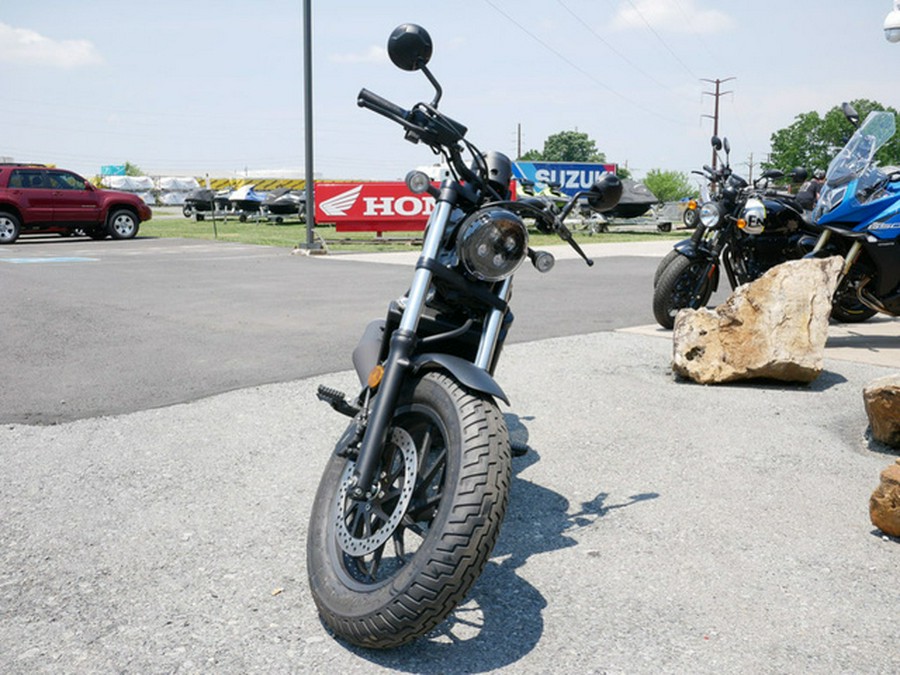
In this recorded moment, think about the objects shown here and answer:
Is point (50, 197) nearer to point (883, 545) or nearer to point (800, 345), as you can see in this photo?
point (800, 345)

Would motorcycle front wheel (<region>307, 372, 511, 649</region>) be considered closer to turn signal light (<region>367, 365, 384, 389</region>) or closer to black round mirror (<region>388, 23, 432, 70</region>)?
turn signal light (<region>367, 365, 384, 389</region>)

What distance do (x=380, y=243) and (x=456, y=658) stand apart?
60.5 ft

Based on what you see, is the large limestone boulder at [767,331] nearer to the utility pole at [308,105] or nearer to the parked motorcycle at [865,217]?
the parked motorcycle at [865,217]

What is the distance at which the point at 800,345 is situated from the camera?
562 centimetres

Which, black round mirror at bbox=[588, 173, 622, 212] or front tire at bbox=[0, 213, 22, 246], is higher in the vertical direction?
black round mirror at bbox=[588, 173, 622, 212]

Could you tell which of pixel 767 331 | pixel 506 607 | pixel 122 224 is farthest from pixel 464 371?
pixel 122 224

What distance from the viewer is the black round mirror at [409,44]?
290 cm

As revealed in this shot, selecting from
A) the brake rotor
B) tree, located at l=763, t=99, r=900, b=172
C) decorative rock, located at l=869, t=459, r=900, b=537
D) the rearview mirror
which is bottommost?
decorative rock, located at l=869, t=459, r=900, b=537

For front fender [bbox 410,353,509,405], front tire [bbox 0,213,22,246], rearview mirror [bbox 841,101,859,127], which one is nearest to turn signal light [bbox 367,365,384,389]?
front fender [bbox 410,353,509,405]

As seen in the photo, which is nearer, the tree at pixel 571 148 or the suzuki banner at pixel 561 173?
the suzuki banner at pixel 561 173

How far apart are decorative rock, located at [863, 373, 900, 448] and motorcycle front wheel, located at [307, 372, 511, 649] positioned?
2.64m

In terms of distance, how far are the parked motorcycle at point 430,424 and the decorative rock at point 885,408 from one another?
1999 mm

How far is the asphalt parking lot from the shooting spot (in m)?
2.55

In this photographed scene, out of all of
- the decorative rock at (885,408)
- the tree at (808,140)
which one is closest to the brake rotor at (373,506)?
the decorative rock at (885,408)
